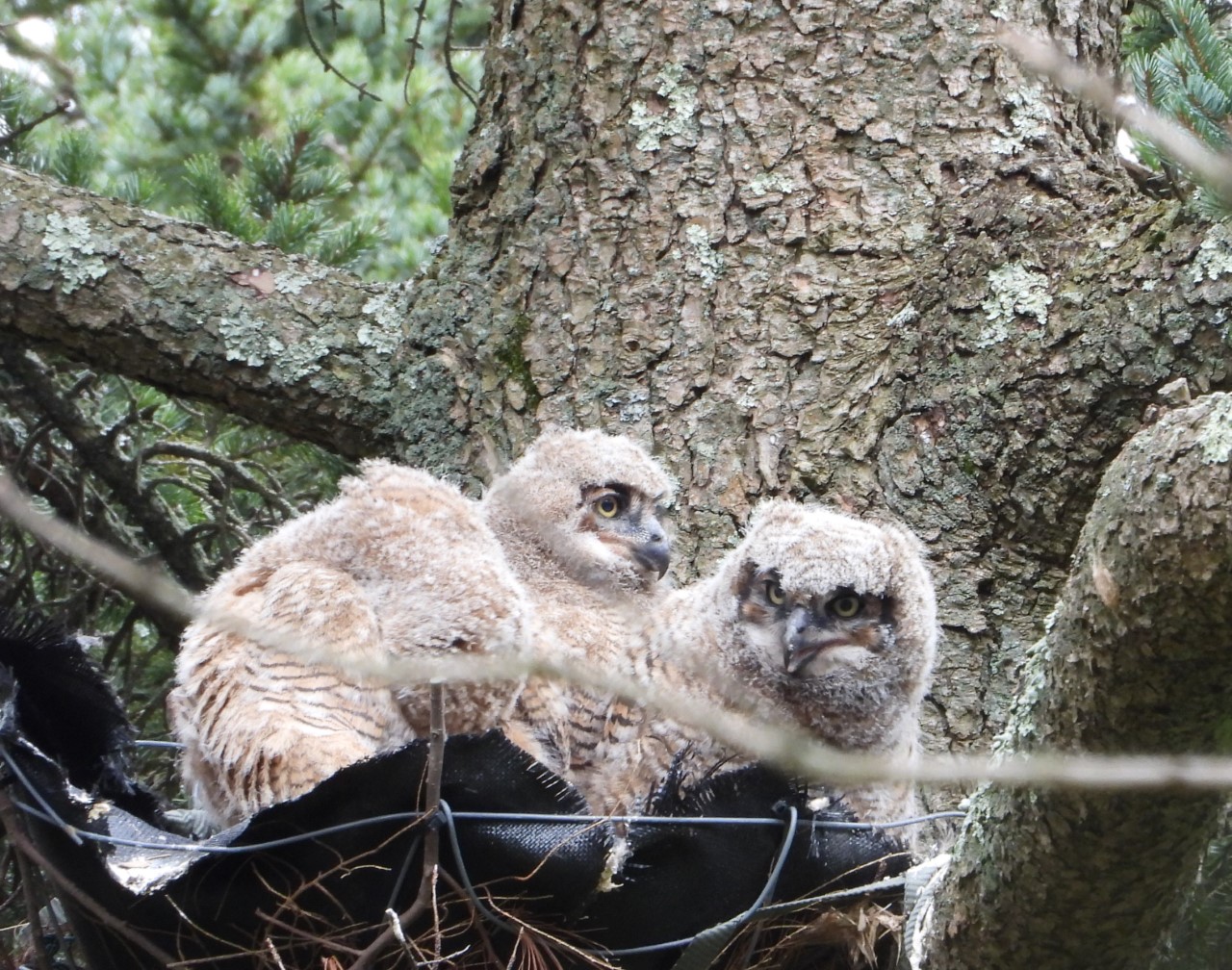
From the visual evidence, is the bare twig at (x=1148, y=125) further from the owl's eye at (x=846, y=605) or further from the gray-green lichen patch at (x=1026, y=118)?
the gray-green lichen patch at (x=1026, y=118)

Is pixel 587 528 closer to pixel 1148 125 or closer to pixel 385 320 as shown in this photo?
pixel 385 320

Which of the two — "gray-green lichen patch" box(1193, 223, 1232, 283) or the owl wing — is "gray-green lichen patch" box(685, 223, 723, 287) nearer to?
"gray-green lichen patch" box(1193, 223, 1232, 283)

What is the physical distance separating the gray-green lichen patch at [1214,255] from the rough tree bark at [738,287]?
→ 0.24 meters

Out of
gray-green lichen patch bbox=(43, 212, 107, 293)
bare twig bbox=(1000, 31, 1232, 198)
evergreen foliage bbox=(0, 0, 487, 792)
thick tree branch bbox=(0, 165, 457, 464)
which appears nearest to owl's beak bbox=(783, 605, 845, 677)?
thick tree branch bbox=(0, 165, 457, 464)

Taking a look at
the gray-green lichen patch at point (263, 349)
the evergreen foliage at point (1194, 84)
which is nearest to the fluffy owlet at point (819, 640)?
the evergreen foliage at point (1194, 84)

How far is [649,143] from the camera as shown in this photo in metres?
4.16

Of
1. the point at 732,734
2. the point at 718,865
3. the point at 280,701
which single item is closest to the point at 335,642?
the point at 280,701

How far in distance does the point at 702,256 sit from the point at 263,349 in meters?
1.24

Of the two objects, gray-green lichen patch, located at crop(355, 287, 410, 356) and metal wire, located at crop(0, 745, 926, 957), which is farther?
gray-green lichen patch, located at crop(355, 287, 410, 356)

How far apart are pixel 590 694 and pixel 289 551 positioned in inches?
29.0

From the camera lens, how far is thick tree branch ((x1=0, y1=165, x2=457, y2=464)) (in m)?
4.07

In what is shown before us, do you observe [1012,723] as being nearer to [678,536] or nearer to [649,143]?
[678,536]

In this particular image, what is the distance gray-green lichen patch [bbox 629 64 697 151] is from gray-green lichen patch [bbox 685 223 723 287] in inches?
11.5

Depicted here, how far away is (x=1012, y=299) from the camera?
142 inches
